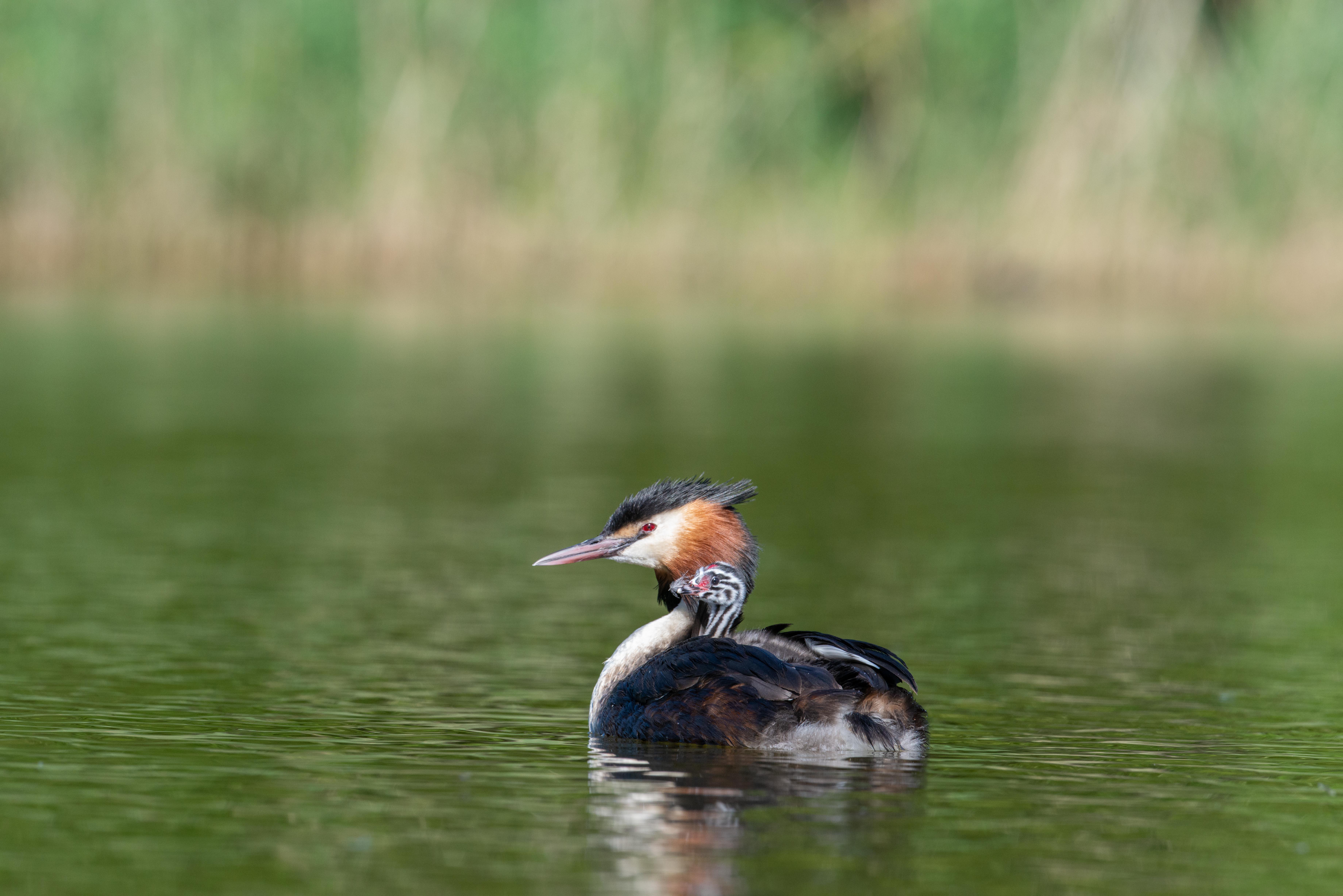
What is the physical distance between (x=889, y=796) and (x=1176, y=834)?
0.80 metres

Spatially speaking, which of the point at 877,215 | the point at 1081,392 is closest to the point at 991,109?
the point at 877,215

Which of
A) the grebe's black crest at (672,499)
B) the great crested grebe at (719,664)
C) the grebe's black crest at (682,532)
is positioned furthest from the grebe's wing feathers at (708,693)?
the grebe's black crest at (672,499)

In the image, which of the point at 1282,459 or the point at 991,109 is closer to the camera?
the point at 1282,459

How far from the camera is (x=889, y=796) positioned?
20.4 ft

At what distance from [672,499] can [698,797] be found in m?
1.58

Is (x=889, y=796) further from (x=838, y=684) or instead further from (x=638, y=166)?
(x=638, y=166)

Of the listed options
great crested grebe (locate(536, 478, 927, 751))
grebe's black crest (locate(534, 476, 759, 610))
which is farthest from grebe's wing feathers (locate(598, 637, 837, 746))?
grebe's black crest (locate(534, 476, 759, 610))

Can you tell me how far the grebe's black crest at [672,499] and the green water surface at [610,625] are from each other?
73cm

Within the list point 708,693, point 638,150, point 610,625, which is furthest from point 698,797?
point 638,150

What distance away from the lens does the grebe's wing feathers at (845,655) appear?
6828mm

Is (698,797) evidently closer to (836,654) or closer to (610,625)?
(836,654)

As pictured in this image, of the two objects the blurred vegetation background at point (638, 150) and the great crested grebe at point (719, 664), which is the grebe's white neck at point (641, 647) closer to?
the great crested grebe at point (719, 664)

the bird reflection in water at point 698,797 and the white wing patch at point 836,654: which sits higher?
the white wing patch at point 836,654

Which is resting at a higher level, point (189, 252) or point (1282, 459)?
point (189, 252)
